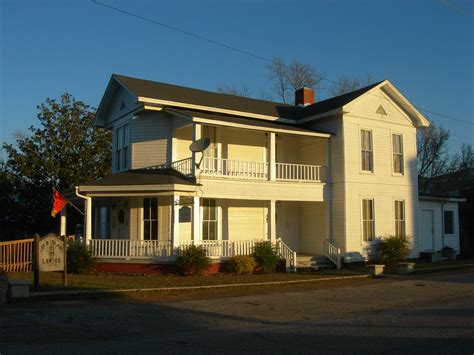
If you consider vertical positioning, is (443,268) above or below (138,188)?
below

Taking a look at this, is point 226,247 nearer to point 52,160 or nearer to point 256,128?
point 256,128

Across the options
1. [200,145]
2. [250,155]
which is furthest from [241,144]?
[200,145]

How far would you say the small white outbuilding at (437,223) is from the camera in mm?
26453

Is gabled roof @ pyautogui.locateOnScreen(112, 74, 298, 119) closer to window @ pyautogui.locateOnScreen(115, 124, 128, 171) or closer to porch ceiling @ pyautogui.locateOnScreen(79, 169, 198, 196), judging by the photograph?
window @ pyautogui.locateOnScreen(115, 124, 128, 171)

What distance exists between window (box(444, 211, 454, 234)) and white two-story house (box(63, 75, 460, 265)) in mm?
4119

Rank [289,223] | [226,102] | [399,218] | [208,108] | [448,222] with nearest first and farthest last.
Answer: [208,108]
[226,102]
[289,223]
[399,218]
[448,222]

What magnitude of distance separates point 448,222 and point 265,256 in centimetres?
1359

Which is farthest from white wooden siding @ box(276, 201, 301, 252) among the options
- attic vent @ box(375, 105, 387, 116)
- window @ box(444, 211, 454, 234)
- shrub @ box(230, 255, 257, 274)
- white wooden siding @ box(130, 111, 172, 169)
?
window @ box(444, 211, 454, 234)

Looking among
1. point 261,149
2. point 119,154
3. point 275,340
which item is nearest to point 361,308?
point 275,340

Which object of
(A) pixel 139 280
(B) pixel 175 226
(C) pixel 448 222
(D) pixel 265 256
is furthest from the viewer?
(C) pixel 448 222

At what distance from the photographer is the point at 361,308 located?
1211 cm

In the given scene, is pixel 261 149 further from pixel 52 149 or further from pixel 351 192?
pixel 52 149

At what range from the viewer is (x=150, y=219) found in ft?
68.4

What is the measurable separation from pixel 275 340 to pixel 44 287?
27.4 ft
